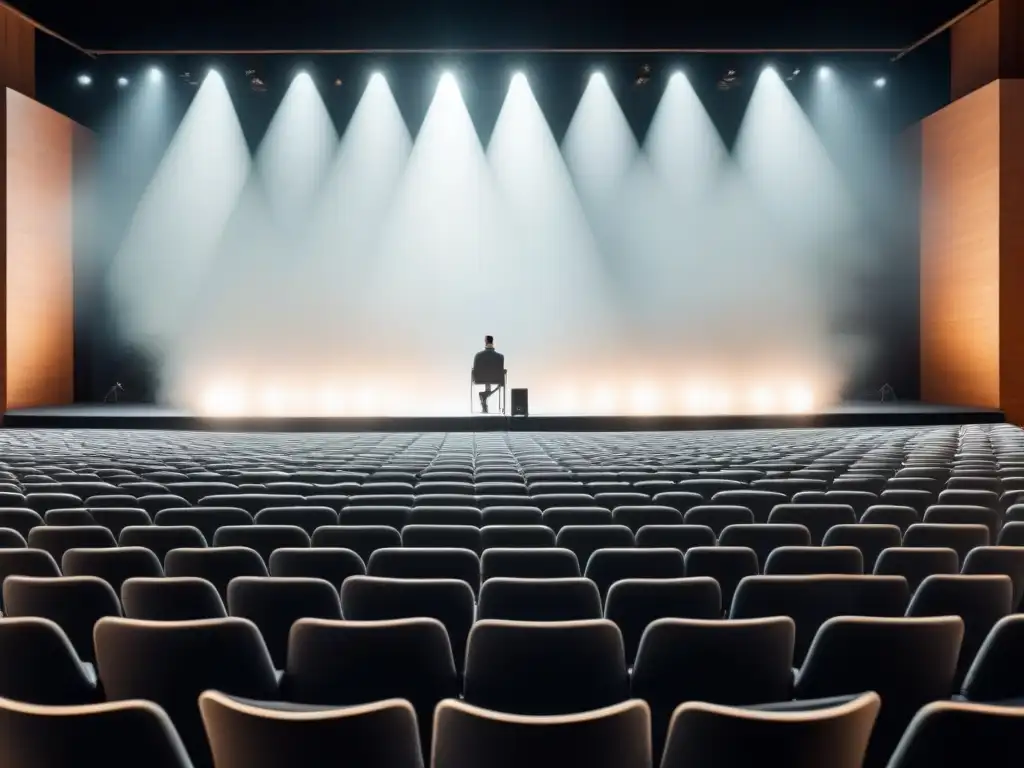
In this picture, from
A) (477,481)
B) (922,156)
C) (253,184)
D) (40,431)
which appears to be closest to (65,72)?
(253,184)

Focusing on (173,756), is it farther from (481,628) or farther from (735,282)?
(735,282)

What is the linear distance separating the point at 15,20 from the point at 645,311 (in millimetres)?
11672

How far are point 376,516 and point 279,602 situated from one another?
1514 mm

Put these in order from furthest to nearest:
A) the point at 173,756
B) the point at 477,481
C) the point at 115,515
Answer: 1. the point at 477,481
2. the point at 115,515
3. the point at 173,756

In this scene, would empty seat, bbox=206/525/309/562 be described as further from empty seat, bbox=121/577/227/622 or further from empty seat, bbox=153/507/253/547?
empty seat, bbox=121/577/227/622

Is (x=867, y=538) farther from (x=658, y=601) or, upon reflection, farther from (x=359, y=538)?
(x=359, y=538)

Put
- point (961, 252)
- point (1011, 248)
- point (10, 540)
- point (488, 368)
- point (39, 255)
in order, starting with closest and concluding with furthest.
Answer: point (10, 540)
point (488, 368)
point (1011, 248)
point (961, 252)
point (39, 255)

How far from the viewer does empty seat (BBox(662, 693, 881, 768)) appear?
4.22 feet

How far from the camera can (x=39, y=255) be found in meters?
14.5

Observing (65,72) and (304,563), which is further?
(65,72)

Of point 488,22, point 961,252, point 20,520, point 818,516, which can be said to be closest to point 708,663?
point 818,516

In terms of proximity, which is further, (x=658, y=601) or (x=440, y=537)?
(x=440, y=537)

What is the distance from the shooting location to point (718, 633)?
185 cm

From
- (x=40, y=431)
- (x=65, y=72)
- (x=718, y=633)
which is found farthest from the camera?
(x=65, y=72)
